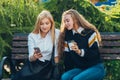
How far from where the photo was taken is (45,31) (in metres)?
6.11

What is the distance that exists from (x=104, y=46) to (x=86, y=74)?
661 mm

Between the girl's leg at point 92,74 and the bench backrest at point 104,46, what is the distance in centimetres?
37

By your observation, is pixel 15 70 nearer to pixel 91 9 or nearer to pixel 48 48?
pixel 48 48

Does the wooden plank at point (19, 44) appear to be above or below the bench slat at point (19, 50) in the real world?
above

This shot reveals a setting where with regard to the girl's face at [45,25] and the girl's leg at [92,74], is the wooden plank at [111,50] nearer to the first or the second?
the girl's leg at [92,74]

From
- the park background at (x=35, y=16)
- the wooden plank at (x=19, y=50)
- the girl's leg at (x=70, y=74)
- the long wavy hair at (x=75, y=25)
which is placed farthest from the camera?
the park background at (x=35, y=16)

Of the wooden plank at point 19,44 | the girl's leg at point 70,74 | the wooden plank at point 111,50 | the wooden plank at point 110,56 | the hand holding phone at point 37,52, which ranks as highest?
the wooden plank at point 19,44

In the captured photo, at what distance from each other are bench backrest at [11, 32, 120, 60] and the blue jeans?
347 mm

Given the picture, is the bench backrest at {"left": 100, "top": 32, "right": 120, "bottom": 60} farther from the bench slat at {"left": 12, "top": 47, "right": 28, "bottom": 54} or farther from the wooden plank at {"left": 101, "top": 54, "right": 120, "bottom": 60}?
the bench slat at {"left": 12, "top": 47, "right": 28, "bottom": 54}

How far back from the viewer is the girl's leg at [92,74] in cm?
577

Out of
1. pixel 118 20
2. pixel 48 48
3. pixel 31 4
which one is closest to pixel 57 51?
pixel 48 48

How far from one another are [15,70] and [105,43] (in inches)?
49.7

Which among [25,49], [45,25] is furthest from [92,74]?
[25,49]

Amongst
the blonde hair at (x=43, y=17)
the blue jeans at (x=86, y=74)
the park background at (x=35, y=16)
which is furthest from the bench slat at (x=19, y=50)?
the blue jeans at (x=86, y=74)
